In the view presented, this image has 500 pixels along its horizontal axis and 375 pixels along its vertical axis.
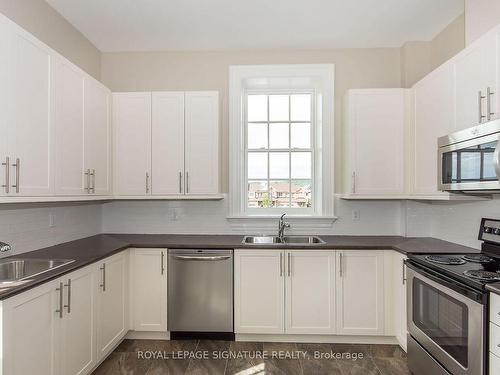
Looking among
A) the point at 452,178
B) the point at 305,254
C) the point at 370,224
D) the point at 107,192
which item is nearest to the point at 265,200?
the point at 305,254

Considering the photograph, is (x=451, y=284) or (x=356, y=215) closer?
(x=451, y=284)

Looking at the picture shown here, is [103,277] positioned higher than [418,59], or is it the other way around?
[418,59]

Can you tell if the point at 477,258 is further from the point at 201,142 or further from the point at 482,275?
the point at 201,142

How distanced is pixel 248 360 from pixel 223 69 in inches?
111

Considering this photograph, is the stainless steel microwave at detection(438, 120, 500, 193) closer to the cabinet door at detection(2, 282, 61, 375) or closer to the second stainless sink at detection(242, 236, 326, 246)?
the second stainless sink at detection(242, 236, 326, 246)

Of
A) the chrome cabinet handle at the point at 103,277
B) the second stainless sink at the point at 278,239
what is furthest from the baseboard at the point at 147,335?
the second stainless sink at the point at 278,239

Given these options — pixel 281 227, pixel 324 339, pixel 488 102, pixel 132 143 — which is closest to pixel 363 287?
pixel 324 339

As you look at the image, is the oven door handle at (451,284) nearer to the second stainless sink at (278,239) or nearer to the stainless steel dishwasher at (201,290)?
the second stainless sink at (278,239)

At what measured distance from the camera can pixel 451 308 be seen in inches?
75.5

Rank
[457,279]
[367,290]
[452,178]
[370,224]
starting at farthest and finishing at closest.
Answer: [370,224] < [367,290] < [452,178] < [457,279]

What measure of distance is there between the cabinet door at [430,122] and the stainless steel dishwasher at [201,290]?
1797 mm

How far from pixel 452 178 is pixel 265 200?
1.87 m

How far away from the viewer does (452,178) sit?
86.5 inches

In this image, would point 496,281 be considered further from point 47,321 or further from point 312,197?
point 47,321
